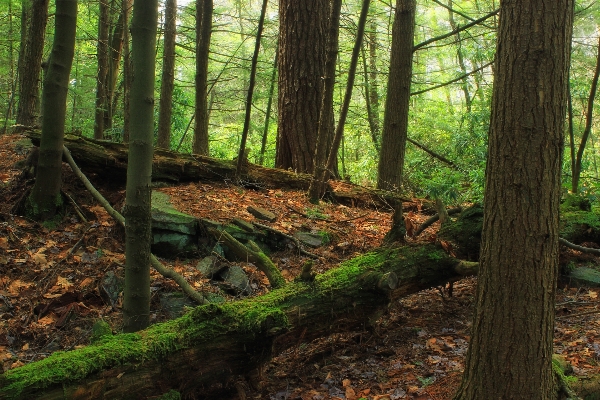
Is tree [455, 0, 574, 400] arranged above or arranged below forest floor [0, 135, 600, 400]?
above

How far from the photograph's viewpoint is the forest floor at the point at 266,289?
3.99m

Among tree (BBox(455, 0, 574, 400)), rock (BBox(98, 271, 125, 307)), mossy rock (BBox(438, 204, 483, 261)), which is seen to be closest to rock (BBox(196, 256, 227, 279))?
rock (BBox(98, 271, 125, 307))

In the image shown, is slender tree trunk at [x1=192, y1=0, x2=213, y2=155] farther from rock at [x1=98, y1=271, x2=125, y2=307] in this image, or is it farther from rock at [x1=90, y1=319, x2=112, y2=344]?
rock at [x1=90, y1=319, x2=112, y2=344]

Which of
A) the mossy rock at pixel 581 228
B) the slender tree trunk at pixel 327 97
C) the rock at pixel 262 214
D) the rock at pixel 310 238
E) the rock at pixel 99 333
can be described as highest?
the slender tree trunk at pixel 327 97

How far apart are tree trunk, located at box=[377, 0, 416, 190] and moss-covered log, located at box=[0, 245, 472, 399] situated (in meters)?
4.22

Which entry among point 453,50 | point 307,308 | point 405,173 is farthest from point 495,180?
point 453,50

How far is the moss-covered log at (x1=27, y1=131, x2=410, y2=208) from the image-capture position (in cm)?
668

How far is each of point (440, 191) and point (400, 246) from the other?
400 centimetres

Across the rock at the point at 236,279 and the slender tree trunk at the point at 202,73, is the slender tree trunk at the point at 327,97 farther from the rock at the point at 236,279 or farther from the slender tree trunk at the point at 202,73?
the slender tree trunk at the point at 202,73

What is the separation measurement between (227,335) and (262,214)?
3103 mm

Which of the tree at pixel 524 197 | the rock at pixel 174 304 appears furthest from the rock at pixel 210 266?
the tree at pixel 524 197

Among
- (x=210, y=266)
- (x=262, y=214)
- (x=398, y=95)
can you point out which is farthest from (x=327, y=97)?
(x=210, y=266)

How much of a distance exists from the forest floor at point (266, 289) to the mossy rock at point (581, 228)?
0.80ft

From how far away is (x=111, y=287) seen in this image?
5137mm
